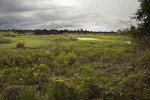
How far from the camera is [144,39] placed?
12.7 meters

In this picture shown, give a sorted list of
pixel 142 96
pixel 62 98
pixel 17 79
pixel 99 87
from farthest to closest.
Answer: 1. pixel 17 79
2. pixel 99 87
3. pixel 62 98
4. pixel 142 96

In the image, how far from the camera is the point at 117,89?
360cm

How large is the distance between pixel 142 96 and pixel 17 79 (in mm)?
5504

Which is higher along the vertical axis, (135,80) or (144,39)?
(144,39)

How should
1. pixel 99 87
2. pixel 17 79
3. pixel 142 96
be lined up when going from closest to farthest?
1. pixel 142 96
2. pixel 99 87
3. pixel 17 79

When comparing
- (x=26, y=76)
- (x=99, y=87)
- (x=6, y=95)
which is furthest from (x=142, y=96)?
(x=26, y=76)

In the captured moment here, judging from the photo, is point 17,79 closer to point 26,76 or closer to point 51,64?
point 26,76

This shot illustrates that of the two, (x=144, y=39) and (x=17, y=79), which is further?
(x=144, y=39)

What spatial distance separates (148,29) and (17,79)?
13.4 m

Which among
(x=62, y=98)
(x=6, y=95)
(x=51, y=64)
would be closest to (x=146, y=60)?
(x=62, y=98)

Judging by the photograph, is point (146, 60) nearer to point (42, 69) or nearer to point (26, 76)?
point (42, 69)

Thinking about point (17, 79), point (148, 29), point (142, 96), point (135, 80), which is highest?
point (148, 29)

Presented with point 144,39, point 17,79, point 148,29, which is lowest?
point 17,79

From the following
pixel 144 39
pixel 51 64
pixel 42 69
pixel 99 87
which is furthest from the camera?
pixel 144 39
